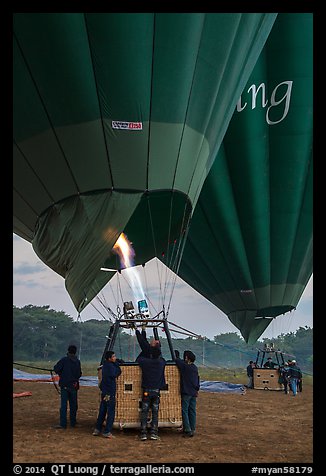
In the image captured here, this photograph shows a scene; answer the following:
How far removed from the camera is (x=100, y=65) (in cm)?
639

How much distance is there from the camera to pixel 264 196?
46.0 ft

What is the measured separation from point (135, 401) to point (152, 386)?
371 mm

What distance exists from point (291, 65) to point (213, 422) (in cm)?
850

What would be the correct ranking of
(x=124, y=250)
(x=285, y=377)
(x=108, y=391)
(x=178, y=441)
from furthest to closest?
(x=285, y=377) < (x=124, y=250) < (x=108, y=391) < (x=178, y=441)

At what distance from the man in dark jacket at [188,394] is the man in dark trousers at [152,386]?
29 cm

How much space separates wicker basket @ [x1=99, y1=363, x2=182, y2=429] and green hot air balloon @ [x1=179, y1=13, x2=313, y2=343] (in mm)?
7698

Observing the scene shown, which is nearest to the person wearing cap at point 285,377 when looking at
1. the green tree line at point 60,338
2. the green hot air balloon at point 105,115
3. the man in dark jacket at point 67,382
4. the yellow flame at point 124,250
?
the yellow flame at point 124,250

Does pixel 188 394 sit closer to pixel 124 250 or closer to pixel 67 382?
pixel 67 382

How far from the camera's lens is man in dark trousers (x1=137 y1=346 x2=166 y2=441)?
6038 millimetres

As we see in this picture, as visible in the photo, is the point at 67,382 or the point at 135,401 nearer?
the point at 135,401

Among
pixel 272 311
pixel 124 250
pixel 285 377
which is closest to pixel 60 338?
pixel 272 311

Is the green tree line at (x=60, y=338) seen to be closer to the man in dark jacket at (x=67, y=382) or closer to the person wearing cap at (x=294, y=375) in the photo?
the person wearing cap at (x=294, y=375)

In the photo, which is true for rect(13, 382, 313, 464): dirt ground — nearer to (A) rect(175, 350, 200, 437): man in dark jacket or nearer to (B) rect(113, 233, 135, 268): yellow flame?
(A) rect(175, 350, 200, 437): man in dark jacket
